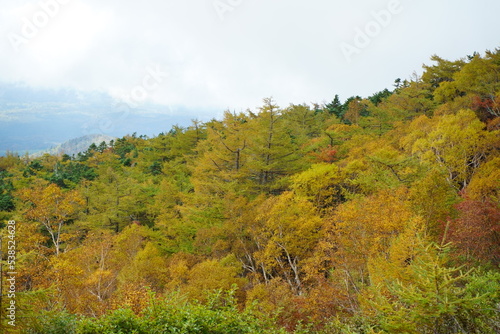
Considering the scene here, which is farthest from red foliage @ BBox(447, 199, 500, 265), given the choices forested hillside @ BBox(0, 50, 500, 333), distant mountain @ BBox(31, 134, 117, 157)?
distant mountain @ BBox(31, 134, 117, 157)

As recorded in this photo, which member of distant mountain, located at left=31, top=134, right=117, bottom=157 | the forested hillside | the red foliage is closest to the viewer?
the forested hillside

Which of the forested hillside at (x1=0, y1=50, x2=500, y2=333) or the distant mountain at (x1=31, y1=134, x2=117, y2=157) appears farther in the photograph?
the distant mountain at (x1=31, y1=134, x2=117, y2=157)

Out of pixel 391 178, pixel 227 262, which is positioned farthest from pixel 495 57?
pixel 227 262

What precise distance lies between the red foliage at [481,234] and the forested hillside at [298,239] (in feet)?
0.18

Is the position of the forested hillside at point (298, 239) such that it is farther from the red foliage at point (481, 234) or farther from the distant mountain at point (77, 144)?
the distant mountain at point (77, 144)

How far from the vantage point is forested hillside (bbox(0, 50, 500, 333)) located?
22.4 ft

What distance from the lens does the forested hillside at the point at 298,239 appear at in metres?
6.82

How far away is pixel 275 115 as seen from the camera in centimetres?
2425

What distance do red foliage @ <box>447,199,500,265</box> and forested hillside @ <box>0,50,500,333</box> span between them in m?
0.06

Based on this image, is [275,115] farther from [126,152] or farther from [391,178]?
[126,152]

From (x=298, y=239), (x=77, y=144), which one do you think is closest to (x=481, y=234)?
(x=298, y=239)

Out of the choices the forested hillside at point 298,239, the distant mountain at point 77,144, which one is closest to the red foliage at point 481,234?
the forested hillside at point 298,239

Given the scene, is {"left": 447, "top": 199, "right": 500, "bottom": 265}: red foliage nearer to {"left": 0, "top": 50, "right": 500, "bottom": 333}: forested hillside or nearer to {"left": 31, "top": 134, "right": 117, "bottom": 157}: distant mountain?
{"left": 0, "top": 50, "right": 500, "bottom": 333}: forested hillside

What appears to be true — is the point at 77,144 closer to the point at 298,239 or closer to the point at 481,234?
the point at 298,239
